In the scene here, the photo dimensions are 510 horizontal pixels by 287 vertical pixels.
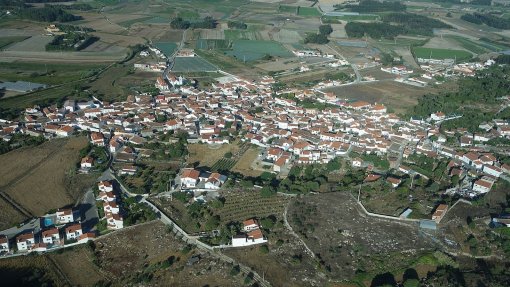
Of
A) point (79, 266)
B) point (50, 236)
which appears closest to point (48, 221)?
point (50, 236)

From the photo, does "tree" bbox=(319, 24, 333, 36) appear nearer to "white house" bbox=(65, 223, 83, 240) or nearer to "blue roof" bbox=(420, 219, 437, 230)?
"blue roof" bbox=(420, 219, 437, 230)

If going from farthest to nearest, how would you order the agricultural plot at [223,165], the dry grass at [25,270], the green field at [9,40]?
the green field at [9,40], the agricultural plot at [223,165], the dry grass at [25,270]

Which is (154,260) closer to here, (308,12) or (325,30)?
(325,30)

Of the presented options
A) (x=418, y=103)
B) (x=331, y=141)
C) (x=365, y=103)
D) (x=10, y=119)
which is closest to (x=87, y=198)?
(x=10, y=119)

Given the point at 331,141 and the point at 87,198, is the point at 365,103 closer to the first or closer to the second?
the point at 331,141

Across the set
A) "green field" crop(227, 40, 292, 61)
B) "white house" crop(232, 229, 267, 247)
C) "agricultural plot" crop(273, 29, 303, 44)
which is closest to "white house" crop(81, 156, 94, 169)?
"white house" crop(232, 229, 267, 247)

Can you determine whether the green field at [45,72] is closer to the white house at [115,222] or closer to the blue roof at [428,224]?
the white house at [115,222]

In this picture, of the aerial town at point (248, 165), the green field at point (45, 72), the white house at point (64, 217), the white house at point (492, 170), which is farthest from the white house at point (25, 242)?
the green field at point (45, 72)
